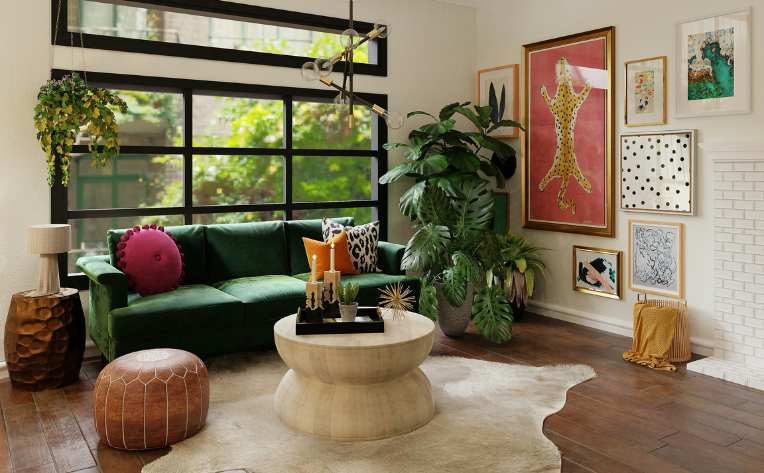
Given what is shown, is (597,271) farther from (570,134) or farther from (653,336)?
(570,134)

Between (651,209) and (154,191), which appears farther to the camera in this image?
(154,191)

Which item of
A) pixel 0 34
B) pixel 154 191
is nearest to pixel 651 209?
pixel 0 34

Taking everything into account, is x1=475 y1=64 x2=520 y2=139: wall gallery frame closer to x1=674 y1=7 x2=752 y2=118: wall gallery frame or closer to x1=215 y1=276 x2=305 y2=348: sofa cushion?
x1=674 y1=7 x2=752 y2=118: wall gallery frame

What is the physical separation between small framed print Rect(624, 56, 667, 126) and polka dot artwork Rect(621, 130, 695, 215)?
0.40 ft

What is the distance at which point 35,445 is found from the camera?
9.71 ft

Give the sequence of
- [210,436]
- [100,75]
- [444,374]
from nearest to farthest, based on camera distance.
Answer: [210,436]
[444,374]
[100,75]

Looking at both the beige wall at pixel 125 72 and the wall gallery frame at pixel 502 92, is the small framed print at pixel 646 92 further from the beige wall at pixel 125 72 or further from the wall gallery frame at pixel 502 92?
the beige wall at pixel 125 72

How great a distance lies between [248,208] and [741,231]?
11.6 feet

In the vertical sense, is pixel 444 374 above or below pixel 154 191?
below

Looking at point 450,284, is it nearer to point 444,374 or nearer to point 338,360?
point 444,374

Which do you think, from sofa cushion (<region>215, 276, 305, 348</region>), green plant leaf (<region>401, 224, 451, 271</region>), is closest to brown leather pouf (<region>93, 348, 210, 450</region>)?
sofa cushion (<region>215, 276, 305, 348</region>)

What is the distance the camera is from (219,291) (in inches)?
169

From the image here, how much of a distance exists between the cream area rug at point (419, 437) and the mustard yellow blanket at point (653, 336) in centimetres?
54

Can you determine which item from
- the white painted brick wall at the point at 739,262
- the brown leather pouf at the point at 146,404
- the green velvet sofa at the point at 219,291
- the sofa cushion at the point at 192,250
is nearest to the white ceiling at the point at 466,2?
the green velvet sofa at the point at 219,291
